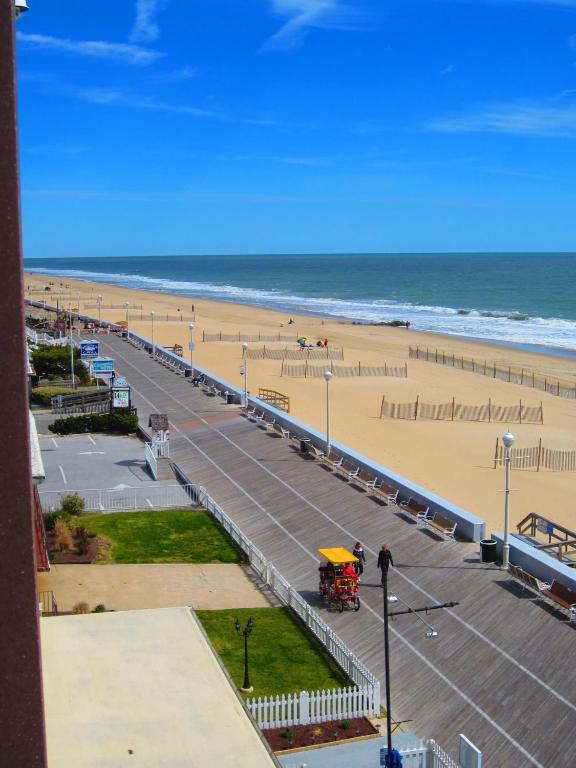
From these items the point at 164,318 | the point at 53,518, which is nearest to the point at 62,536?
the point at 53,518

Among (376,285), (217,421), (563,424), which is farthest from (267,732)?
(376,285)

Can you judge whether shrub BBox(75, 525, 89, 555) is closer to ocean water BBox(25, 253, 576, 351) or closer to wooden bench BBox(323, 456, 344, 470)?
wooden bench BBox(323, 456, 344, 470)

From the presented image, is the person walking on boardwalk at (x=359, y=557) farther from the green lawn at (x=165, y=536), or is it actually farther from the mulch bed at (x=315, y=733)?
the mulch bed at (x=315, y=733)

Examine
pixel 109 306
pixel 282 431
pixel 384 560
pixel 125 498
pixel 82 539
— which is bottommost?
pixel 125 498

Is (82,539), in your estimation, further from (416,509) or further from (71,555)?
(416,509)

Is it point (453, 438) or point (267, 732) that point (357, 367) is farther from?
point (267, 732)

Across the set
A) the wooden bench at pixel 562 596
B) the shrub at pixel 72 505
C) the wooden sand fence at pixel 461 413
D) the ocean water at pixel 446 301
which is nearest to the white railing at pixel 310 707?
the wooden bench at pixel 562 596
